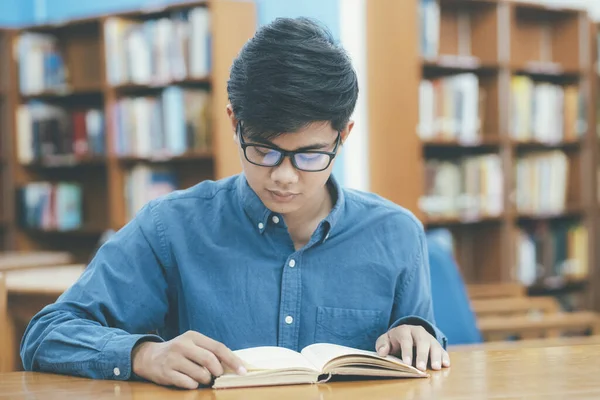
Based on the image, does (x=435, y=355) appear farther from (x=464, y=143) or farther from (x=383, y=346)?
(x=464, y=143)

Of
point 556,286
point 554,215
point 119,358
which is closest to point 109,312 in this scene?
point 119,358

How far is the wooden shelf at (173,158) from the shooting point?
4.38 m

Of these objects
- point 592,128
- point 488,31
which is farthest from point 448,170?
point 592,128

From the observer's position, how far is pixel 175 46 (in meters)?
4.43

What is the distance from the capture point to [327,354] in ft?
4.02

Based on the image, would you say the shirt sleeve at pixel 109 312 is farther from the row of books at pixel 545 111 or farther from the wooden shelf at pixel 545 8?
the wooden shelf at pixel 545 8

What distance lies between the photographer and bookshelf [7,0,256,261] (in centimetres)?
436

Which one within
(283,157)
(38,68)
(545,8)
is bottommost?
(283,157)

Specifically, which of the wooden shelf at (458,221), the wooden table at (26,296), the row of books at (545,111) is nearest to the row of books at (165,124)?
the wooden shelf at (458,221)

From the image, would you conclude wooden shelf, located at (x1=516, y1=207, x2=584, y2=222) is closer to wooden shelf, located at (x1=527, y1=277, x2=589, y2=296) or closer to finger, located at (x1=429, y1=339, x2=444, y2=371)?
wooden shelf, located at (x1=527, y1=277, x2=589, y2=296)

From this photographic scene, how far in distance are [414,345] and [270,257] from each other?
1.12 ft

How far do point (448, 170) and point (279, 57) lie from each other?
2901 mm

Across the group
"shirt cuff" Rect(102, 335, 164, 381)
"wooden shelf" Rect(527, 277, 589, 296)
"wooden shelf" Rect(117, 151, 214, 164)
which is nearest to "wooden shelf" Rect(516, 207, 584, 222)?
"wooden shelf" Rect(527, 277, 589, 296)

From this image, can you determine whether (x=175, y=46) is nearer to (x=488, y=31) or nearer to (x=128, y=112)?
(x=128, y=112)
